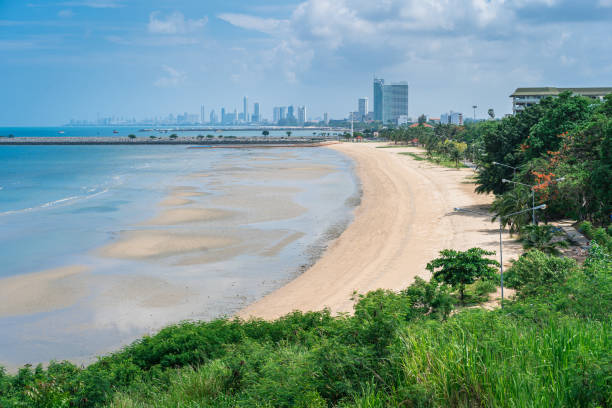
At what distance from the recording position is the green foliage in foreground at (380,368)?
326 inches

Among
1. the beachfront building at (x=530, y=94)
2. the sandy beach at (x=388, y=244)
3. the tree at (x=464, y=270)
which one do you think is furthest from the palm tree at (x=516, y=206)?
the beachfront building at (x=530, y=94)

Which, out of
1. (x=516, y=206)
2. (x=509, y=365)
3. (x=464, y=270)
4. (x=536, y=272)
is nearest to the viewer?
(x=509, y=365)

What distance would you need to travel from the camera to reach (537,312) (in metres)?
14.9

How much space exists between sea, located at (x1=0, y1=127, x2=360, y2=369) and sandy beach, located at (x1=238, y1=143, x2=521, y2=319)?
1.68 metres

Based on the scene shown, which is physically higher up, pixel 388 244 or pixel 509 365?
pixel 509 365

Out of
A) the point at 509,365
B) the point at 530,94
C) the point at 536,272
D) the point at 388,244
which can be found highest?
the point at 530,94

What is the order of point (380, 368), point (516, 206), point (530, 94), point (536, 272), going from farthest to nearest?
point (530, 94)
point (516, 206)
point (536, 272)
point (380, 368)

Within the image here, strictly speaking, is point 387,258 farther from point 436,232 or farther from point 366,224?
point 366,224

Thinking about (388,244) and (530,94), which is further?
(530,94)

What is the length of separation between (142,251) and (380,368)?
31.3 metres

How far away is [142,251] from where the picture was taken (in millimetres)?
38500

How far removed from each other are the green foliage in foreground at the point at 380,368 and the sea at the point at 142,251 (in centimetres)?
745

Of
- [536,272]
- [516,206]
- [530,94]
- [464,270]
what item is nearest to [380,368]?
[536,272]

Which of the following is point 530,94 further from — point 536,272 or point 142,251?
point 536,272
